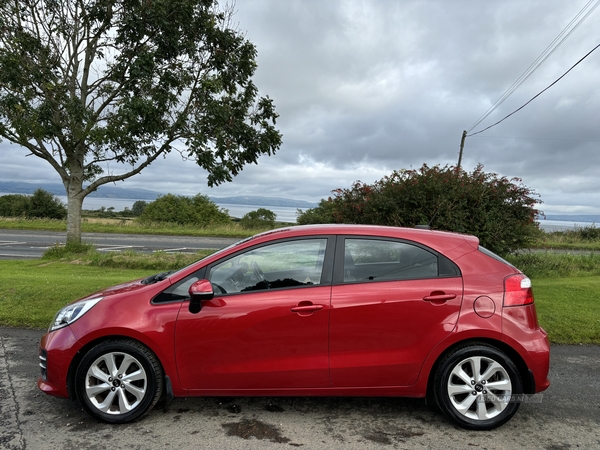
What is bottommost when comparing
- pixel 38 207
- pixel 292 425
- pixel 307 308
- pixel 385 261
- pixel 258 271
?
pixel 292 425

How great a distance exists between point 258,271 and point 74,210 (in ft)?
39.3

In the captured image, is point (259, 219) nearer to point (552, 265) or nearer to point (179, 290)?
point (552, 265)

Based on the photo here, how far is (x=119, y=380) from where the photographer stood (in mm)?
3344

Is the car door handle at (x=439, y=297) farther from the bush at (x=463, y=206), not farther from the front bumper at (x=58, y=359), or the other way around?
the bush at (x=463, y=206)

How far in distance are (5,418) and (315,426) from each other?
244cm

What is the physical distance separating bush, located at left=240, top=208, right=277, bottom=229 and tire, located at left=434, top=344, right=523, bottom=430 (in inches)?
1155

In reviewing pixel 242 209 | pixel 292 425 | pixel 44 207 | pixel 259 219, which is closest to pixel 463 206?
pixel 292 425

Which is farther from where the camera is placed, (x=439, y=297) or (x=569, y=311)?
(x=569, y=311)

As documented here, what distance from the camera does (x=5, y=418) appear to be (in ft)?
10.9

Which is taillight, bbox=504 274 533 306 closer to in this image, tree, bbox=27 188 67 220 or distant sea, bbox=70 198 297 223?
distant sea, bbox=70 198 297 223

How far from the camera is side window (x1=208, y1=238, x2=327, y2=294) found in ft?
11.3

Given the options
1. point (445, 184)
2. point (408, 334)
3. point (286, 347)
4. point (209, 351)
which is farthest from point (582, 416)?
point (445, 184)

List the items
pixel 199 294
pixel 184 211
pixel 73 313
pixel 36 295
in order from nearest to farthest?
pixel 199 294 < pixel 73 313 < pixel 36 295 < pixel 184 211

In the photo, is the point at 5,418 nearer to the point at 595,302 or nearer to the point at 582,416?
the point at 582,416
